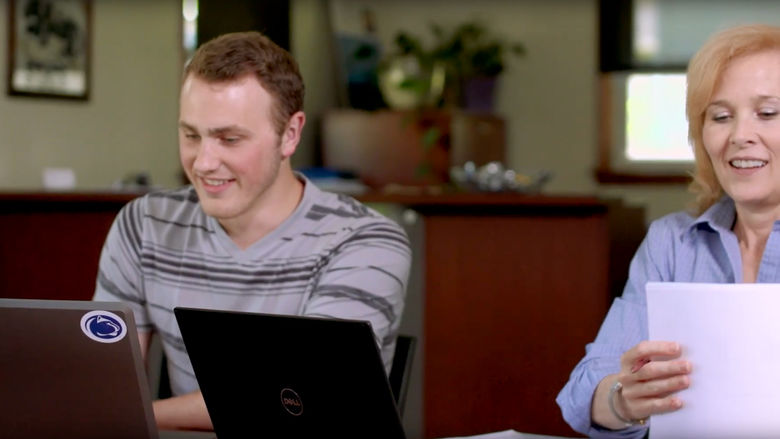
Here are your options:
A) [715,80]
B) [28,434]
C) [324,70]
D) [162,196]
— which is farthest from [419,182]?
[28,434]

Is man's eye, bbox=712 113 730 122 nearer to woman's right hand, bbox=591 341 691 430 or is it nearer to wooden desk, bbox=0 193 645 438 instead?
woman's right hand, bbox=591 341 691 430

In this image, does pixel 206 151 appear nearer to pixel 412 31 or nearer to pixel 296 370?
pixel 296 370

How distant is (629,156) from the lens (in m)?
5.93

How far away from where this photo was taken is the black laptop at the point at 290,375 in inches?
42.5

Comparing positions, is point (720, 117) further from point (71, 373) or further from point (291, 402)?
point (71, 373)

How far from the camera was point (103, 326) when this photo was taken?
1159 mm

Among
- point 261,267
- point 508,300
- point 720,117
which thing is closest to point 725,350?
point 720,117

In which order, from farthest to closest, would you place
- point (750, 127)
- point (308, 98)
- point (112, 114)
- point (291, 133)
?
point (308, 98), point (112, 114), point (291, 133), point (750, 127)

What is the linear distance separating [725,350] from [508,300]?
2.13m

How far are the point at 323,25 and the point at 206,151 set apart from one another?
14.0 ft

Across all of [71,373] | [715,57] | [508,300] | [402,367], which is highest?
[715,57]

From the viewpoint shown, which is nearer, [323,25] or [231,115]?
[231,115]

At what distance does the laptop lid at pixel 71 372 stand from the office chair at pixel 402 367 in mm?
594

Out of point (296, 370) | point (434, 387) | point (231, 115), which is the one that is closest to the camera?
point (296, 370)
